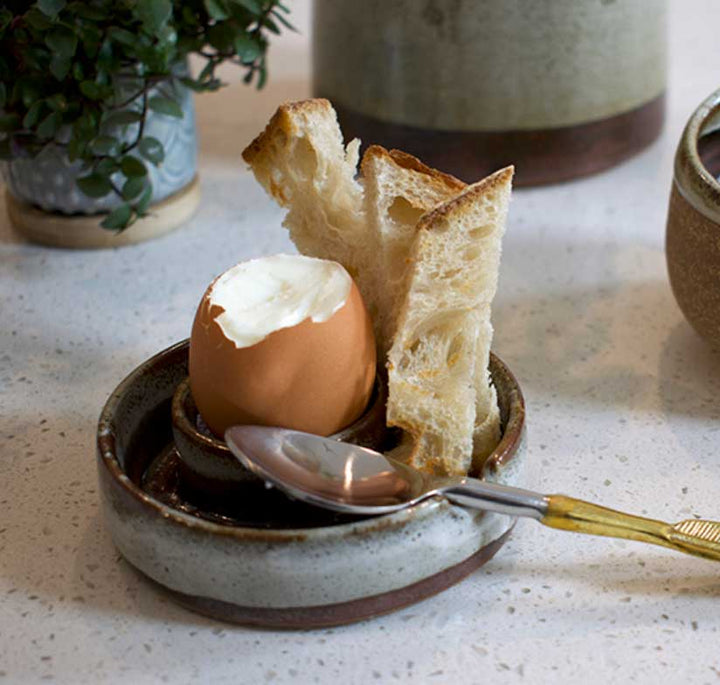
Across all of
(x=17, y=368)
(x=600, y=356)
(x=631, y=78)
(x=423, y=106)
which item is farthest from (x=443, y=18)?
(x=17, y=368)

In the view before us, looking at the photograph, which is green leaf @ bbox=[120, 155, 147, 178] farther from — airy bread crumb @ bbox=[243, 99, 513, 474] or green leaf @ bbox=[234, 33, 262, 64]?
airy bread crumb @ bbox=[243, 99, 513, 474]

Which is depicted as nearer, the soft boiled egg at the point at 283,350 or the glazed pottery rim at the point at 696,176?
the soft boiled egg at the point at 283,350

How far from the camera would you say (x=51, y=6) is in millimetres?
693

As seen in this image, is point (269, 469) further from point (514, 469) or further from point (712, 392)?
point (712, 392)

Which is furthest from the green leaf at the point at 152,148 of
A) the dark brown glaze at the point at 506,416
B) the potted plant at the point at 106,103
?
the dark brown glaze at the point at 506,416

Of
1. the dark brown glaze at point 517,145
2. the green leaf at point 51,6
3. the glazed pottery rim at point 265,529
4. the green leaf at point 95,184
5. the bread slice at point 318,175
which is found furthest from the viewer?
the dark brown glaze at point 517,145

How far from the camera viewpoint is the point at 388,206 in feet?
1.83

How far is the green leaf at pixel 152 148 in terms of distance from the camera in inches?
31.3

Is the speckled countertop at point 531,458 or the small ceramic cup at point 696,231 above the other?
the small ceramic cup at point 696,231

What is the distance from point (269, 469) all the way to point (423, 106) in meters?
0.49

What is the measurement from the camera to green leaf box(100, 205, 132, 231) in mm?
809

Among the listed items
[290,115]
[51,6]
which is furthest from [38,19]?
[290,115]

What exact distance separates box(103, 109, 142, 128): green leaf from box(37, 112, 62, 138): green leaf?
0.03 meters

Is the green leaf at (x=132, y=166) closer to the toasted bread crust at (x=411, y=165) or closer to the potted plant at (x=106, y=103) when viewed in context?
the potted plant at (x=106, y=103)
